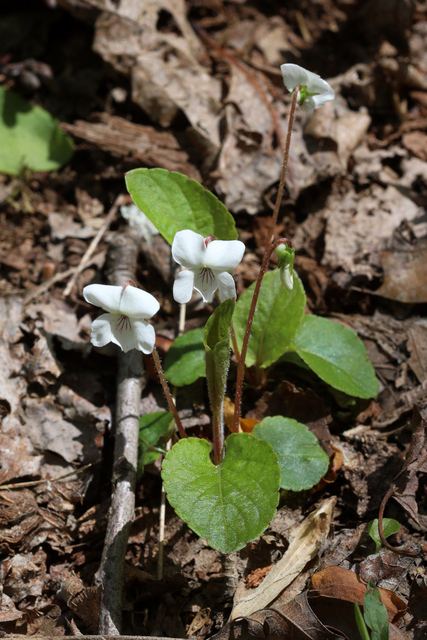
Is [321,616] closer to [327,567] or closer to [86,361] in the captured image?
[327,567]

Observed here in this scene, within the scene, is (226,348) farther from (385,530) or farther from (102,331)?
(385,530)

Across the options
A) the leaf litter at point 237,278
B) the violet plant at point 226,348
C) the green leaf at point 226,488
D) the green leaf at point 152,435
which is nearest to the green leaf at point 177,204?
the violet plant at point 226,348

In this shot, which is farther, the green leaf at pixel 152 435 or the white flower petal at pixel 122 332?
the green leaf at pixel 152 435

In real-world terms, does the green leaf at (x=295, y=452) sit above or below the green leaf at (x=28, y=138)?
below

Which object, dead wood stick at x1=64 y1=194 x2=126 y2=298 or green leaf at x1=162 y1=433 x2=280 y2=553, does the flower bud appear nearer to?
green leaf at x1=162 y1=433 x2=280 y2=553

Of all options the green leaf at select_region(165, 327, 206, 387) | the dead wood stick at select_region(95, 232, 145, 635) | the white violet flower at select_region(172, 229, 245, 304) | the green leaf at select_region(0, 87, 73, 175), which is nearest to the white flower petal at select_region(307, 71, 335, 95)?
the white violet flower at select_region(172, 229, 245, 304)

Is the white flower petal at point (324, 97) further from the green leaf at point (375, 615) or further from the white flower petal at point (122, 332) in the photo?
the green leaf at point (375, 615)

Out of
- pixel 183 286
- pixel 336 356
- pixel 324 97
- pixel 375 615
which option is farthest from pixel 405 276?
pixel 375 615
